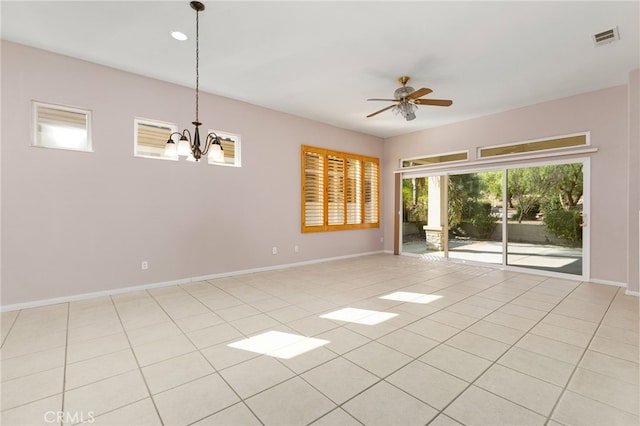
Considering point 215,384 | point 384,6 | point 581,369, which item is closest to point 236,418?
point 215,384

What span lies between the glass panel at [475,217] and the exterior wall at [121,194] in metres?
3.92

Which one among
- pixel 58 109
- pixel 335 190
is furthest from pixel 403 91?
pixel 58 109

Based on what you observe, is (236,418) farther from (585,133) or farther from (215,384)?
(585,133)

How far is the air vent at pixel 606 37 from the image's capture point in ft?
10.3

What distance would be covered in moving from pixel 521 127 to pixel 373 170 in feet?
11.1

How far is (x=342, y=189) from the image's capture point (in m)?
7.01

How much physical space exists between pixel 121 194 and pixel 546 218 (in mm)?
7261

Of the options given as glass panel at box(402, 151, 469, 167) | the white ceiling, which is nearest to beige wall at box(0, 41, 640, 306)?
glass panel at box(402, 151, 469, 167)

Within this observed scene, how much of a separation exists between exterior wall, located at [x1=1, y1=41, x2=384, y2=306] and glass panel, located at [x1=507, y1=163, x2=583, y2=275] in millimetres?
4581

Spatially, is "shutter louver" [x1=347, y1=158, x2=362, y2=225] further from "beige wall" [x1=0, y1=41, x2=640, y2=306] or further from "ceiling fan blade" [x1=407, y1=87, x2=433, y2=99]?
"ceiling fan blade" [x1=407, y1=87, x2=433, y2=99]

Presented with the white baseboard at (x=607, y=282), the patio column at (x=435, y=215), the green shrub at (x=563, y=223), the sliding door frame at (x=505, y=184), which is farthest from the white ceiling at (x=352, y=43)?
the white baseboard at (x=607, y=282)

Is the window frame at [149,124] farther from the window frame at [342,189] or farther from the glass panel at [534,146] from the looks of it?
the glass panel at [534,146]

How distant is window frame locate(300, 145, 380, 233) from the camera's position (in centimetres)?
632

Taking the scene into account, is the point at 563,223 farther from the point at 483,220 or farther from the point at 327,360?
the point at 327,360
